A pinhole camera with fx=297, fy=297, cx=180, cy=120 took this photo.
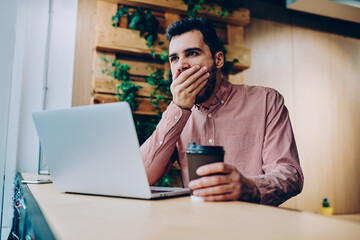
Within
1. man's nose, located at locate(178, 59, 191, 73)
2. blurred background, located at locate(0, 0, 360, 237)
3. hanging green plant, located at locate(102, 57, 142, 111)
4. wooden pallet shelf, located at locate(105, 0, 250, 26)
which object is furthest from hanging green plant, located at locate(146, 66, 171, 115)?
man's nose, located at locate(178, 59, 191, 73)

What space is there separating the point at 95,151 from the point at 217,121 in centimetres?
84

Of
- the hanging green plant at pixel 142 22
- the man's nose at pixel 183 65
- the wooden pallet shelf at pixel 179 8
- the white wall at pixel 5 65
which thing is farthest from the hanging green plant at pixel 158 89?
the white wall at pixel 5 65

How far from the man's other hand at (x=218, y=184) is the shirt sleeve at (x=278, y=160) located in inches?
6.1

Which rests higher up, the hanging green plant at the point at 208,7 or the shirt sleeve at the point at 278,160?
the hanging green plant at the point at 208,7

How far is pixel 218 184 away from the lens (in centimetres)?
74

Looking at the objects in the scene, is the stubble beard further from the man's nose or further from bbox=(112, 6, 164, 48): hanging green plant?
bbox=(112, 6, 164, 48): hanging green plant

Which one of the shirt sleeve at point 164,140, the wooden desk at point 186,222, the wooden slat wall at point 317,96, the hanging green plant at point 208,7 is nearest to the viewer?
the wooden desk at point 186,222

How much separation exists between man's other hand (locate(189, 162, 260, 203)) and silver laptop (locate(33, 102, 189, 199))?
13 cm

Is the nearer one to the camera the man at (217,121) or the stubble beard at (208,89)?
the man at (217,121)

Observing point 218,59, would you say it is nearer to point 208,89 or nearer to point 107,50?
point 208,89

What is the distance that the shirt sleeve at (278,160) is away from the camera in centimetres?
94

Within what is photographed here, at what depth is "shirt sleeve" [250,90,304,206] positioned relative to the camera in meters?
0.94

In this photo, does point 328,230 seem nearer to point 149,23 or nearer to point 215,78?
point 215,78

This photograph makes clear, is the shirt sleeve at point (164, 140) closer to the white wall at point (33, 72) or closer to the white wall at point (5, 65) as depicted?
the white wall at point (5, 65)
